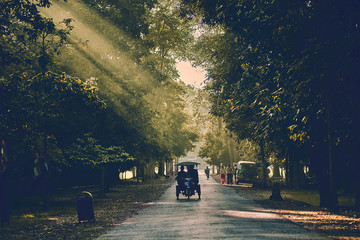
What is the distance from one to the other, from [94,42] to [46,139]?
10256mm

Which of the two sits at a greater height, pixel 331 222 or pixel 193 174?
pixel 193 174

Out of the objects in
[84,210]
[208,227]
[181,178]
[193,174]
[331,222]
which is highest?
[193,174]

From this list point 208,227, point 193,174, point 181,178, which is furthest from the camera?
point 193,174

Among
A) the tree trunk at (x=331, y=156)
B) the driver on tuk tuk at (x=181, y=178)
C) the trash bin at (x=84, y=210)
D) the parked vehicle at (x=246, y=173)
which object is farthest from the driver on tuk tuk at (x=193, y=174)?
the parked vehicle at (x=246, y=173)

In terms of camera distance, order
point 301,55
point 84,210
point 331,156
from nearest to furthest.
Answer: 1. point 301,55
2. point 84,210
3. point 331,156

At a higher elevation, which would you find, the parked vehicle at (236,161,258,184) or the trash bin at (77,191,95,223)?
the parked vehicle at (236,161,258,184)

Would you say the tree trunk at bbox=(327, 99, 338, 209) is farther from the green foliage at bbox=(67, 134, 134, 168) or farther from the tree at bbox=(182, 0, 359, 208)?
the green foliage at bbox=(67, 134, 134, 168)

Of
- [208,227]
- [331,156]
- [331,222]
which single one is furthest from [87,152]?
[331,222]

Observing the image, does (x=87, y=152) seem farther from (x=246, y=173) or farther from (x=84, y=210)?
(x=246, y=173)

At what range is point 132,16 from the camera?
29.0 m

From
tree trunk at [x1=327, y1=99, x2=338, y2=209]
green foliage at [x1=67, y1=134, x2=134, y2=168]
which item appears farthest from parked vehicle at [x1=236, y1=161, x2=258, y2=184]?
tree trunk at [x1=327, y1=99, x2=338, y2=209]

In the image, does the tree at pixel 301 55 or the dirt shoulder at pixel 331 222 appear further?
the dirt shoulder at pixel 331 222

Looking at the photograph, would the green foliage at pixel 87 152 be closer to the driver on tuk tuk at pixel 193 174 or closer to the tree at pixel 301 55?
the driver on tuk tuk at pixel 193 174

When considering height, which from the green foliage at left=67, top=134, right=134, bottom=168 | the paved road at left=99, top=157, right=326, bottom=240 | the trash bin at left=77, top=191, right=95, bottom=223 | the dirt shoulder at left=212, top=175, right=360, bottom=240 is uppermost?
the green foliage at left=67, top=134, right=134, bottom=168
